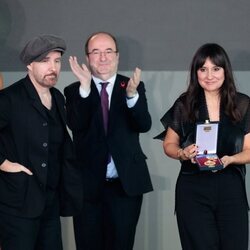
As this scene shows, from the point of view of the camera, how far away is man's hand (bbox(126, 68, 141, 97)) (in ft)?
8.98

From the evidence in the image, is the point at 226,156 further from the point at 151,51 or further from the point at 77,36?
the point at 77,36

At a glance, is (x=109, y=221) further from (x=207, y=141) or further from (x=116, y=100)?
(x=207, y=141)

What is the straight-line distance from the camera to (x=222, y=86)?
2.69 m

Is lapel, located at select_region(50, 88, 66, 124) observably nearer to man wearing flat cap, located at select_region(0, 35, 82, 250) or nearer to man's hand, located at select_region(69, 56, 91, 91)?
man wearing flat cap, located at select_region(0, 35, 82, 250)

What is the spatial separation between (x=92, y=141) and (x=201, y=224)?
71cm

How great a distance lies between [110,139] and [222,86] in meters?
0.61

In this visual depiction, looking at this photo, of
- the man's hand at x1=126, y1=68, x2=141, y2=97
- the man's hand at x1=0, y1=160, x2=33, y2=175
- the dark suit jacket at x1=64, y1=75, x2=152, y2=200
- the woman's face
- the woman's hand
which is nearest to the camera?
the man's hand at x1=0, y1=160, x2=33, y2=175

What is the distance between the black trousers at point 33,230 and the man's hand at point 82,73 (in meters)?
0.56

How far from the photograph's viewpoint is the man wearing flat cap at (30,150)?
2.40 m

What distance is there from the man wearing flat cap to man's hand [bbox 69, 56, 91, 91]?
24 cm

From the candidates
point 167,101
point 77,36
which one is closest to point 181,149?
point 167,101

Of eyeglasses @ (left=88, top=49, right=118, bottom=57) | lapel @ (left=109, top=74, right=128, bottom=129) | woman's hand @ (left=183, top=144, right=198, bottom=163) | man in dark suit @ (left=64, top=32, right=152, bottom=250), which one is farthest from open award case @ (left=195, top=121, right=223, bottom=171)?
eyeglasses @ (left=88, top=49, right=118, bottom=57)

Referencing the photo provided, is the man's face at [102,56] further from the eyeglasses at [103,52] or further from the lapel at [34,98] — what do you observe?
the lapel at [34,98]

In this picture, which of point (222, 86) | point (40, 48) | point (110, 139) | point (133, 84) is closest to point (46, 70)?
point (40, 48)
